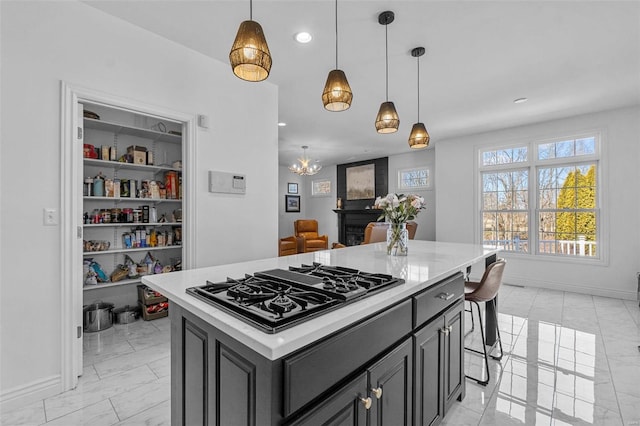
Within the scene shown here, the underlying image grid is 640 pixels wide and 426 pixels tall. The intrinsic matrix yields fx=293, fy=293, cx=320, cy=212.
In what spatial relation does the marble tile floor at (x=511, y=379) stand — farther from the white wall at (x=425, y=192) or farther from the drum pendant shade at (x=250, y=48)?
the white wall at (x=425, y=192)

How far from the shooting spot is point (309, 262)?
74.5 inches

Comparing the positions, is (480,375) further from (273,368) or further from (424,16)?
(424,16)

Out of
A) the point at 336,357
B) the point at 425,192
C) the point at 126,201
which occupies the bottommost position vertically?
the point at 336,357

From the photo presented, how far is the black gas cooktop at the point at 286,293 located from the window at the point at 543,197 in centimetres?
498

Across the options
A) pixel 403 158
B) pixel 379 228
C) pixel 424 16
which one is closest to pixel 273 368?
pixel 424 16

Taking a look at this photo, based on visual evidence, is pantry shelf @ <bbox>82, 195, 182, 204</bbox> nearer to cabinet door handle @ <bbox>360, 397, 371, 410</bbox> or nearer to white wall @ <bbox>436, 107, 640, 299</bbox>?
cabinet door handle @ <bbox>360, 397, 371, 410</bbox>

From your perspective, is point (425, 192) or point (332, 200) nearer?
point (425, 192)

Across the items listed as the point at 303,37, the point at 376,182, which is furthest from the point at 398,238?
the point at 376,182

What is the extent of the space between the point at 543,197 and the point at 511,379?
388 centimetres

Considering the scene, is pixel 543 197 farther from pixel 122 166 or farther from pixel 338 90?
pixel 122 166

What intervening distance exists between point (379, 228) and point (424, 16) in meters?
2.51

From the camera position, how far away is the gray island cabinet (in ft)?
2.65

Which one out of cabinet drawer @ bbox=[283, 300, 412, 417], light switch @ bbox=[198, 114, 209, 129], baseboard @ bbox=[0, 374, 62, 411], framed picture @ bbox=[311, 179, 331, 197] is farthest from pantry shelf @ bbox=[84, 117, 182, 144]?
framed picture @ bbox=[311, 179, 331, 197]

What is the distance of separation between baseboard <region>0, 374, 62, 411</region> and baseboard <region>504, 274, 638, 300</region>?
238 inches
